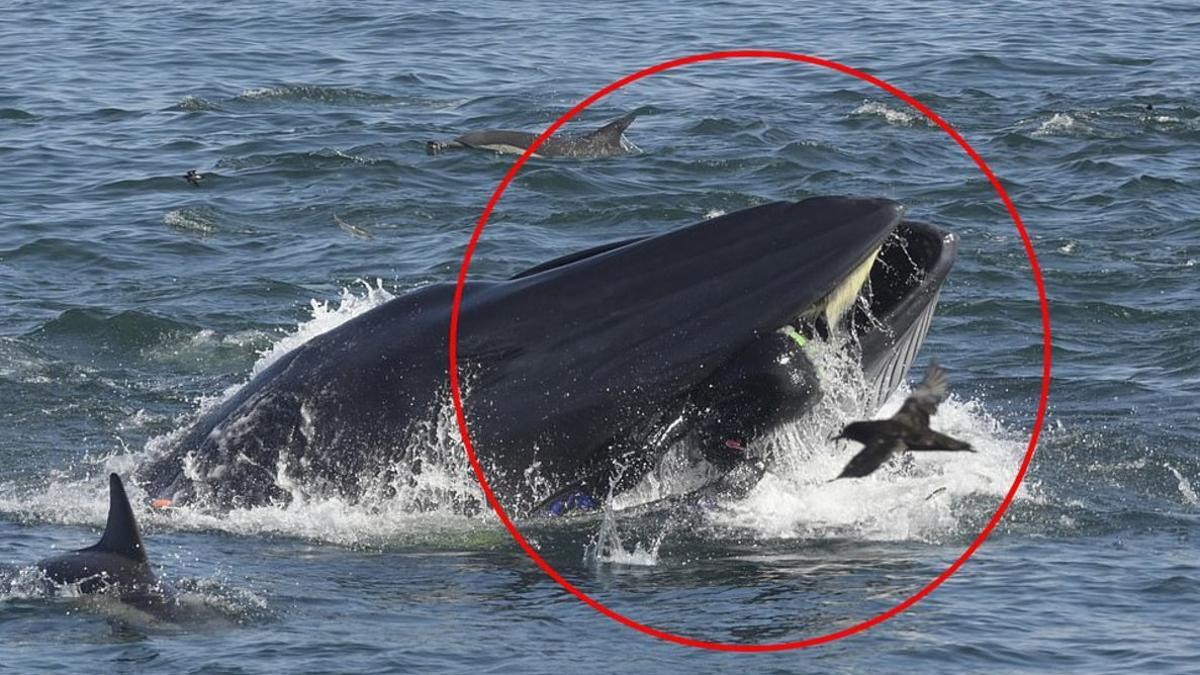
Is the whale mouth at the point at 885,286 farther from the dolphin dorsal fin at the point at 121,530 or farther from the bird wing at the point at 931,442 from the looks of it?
the dolphin dorsal fin at the point at 121,530

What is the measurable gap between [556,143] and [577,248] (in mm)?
6041

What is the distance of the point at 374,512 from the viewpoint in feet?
39.3

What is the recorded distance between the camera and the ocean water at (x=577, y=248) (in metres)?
11.7

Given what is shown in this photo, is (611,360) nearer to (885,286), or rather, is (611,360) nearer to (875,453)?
(875,453)

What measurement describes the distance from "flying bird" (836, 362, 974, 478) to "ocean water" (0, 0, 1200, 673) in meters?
0.74

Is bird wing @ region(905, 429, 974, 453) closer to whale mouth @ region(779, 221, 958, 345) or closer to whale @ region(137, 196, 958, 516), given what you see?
whale @ region(137, 196, 958, 516)

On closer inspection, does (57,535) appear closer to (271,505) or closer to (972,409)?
(271,505)

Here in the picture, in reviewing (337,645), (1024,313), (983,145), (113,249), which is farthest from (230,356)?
(983,145)

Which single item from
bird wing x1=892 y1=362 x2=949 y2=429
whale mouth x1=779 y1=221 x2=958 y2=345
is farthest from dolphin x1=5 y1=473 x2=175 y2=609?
bird wing x1=892 y1=362 x2=949 y2=429

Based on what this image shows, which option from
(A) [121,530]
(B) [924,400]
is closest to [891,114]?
(B) [924,400]

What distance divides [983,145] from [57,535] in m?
19.6

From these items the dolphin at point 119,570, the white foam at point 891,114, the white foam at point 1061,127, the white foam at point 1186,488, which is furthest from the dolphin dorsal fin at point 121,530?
the white foam at point 891,114

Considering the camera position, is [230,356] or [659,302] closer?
[659,302]

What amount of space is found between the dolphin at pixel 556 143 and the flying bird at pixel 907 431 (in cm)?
1830
